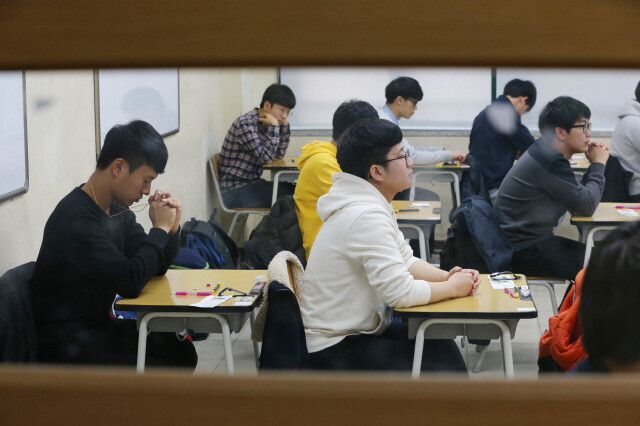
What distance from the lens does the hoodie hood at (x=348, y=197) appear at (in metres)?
1.89

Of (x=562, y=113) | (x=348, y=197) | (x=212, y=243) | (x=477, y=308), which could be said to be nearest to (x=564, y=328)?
(x=477, y=308)

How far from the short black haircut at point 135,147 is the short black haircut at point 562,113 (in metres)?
0.71

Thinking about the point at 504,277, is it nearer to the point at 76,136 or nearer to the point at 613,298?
the point at 76,136

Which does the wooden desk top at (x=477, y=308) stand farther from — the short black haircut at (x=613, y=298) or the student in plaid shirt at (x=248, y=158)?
the short black haircut at (x=613, y=298)

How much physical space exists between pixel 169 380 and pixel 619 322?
390mm

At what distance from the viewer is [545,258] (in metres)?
2.74

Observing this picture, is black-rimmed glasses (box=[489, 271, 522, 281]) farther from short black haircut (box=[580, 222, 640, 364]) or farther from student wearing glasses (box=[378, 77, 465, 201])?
short black haircut (box=[580, 222, 640, 364])

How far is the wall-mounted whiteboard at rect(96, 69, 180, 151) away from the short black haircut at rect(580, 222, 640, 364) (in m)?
0.39

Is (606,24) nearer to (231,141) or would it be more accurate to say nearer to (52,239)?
(52,239)

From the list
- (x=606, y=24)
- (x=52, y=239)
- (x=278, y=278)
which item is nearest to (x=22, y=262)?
(x=52, y=239)

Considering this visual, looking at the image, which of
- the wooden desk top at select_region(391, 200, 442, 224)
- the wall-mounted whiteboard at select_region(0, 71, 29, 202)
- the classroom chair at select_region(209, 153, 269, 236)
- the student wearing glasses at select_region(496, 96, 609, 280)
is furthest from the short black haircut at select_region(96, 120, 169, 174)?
the student wearing glasses at select_region(496, 96, 609, 280)

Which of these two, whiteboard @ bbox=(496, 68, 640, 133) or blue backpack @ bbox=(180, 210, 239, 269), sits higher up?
whiteboard @ bbox=(496, 68, 640, 133)

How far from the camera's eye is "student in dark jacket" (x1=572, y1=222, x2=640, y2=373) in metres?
0.54

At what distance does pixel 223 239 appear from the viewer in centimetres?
330
